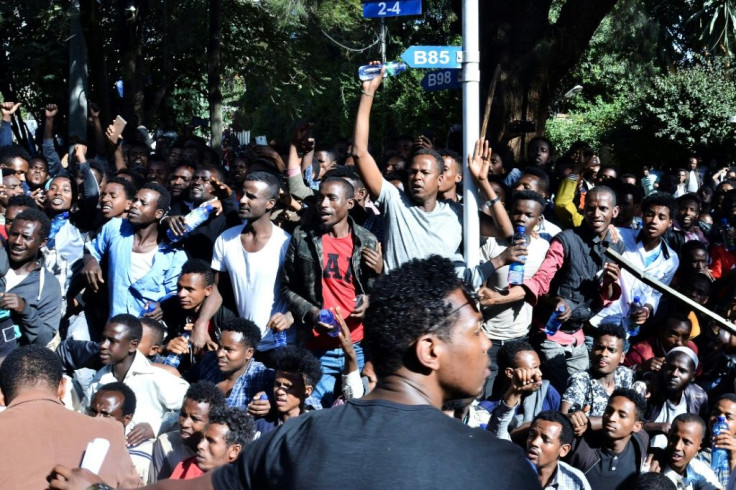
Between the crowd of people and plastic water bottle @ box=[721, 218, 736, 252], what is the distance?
0.12 m

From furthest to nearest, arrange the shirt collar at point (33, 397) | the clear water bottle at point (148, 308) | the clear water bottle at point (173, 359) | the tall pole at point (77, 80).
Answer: the tall pole at point (77, 80) → the clear water bottle at point (148, 308) → the clear water bottle at point (173, 359) → the shirt collar at point (33, 397)

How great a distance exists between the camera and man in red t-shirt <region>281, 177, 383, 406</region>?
22.3 feet

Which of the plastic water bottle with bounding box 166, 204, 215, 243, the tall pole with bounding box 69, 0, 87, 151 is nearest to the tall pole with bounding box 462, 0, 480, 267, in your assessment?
the plastic water bottle with bounding box 166, 204, 215, 243

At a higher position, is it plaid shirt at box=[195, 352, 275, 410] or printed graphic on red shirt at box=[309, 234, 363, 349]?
printed graphic on red shirt at box=[309, 234, 363, 349]

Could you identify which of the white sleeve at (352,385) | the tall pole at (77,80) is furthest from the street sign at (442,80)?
the tall pole at (77,80)

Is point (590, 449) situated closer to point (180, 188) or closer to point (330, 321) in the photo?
point (330, 321)

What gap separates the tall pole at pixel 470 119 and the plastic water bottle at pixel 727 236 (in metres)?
4.39

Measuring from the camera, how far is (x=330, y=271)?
682 centimetres

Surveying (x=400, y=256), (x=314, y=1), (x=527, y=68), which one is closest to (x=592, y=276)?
(x=400, y=256)

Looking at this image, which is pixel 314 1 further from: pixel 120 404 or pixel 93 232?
pixel 120 404

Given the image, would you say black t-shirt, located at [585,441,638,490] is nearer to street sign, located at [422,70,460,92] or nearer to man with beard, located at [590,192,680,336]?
man with beard, located at [590,192,680,336]

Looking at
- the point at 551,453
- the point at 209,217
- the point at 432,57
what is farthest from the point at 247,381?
the point at 432,57

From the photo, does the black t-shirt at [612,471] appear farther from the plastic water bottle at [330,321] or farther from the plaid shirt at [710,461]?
the plastic water bottle at [330,321]

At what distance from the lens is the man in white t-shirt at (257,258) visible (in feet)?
23.4
